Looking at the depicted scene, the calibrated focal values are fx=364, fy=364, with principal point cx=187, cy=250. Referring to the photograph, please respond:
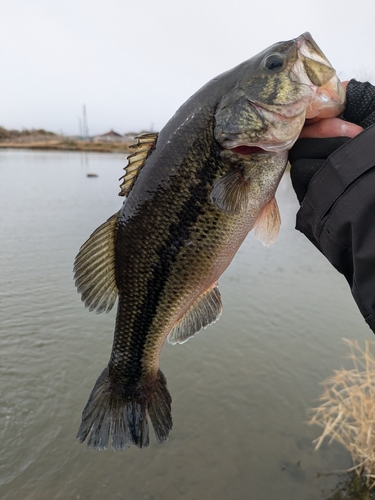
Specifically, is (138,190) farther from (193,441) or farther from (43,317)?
(43,317)

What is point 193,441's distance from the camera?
4.30 m

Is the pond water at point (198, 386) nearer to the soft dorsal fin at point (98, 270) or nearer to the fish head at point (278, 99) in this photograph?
the soft dorsal fin at point (98, 270)

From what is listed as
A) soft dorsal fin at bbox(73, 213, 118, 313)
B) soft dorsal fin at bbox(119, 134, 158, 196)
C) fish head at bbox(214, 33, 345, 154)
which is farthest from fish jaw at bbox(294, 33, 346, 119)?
soft dorsal fin at bbox(73, 213, 118, 313)

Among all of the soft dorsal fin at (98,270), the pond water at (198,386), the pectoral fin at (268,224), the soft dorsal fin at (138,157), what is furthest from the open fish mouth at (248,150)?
the pond water at (198,386)

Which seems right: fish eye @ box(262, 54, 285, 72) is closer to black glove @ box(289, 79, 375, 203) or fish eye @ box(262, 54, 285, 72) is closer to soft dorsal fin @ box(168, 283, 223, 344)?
black glove @ box(289, 79, 375, 203)

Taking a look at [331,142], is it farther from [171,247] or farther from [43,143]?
[43,143]

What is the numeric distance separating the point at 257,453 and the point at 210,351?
1.98 m

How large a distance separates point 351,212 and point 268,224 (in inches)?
24.2

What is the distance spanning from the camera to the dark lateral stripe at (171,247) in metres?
2.03

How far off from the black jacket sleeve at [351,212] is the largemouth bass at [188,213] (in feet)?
0.94

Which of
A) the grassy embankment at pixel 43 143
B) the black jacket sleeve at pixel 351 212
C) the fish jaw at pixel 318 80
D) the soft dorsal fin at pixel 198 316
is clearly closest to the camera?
the black jacket sleeve at pixel 351 212

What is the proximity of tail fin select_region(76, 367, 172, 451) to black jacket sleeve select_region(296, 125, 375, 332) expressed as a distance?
56.6 inches

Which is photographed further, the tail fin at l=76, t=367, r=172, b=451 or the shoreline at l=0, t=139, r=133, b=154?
the shoreline at l=0, t=139, r=133, b=154

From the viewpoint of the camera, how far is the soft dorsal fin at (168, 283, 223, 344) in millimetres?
2389
